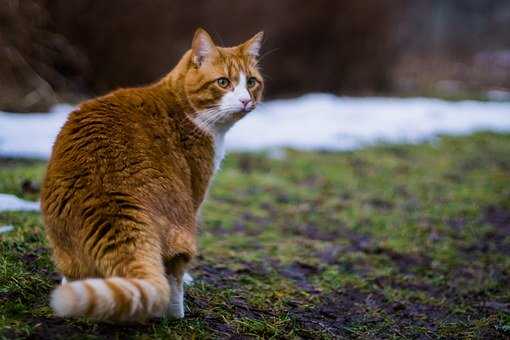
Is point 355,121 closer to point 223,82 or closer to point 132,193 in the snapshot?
point 223,82

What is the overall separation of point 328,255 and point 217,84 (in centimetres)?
176

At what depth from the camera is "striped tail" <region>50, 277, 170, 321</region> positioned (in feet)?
6.44

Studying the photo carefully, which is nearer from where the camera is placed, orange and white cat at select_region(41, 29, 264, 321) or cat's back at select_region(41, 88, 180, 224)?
orange and white cat at select_region(41, 29, 264, 321)

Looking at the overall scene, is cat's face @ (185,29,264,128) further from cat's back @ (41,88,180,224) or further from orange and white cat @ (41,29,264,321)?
cat's back @ (41,88,180,224)

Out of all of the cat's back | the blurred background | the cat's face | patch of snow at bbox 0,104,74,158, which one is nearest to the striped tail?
the cat's back

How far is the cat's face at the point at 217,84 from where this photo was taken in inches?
126

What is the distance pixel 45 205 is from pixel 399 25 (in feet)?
40.3

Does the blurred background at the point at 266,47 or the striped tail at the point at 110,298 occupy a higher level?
the blurred background at the point at 266,47

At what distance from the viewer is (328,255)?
4402mm

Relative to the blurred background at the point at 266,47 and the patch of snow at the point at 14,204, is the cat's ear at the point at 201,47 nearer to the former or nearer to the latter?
the patch of snow at the point at 14,204

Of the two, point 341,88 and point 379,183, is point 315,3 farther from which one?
point 379,183

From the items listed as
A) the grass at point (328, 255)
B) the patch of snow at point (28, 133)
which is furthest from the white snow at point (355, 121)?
the patch of snow at point (28, 133)

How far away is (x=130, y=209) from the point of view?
2.46 meters

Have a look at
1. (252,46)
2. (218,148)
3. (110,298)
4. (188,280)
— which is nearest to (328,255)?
(188,280)
